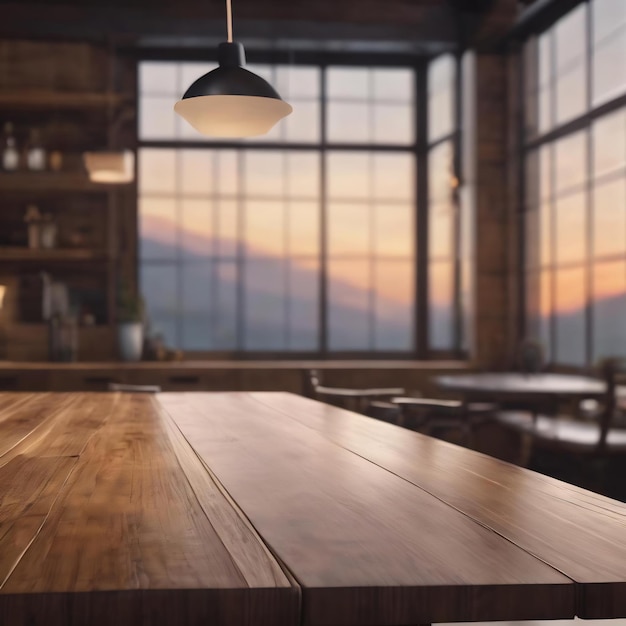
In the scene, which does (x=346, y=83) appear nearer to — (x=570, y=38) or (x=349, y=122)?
(x=349, y=122)

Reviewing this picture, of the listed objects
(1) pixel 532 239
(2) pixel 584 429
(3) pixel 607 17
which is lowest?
(2) pixel 584 429

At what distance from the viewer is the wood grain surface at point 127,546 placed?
2.69 feet

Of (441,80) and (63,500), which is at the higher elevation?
(441,80)

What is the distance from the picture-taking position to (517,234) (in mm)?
6172

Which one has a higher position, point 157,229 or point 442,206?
point 442,206

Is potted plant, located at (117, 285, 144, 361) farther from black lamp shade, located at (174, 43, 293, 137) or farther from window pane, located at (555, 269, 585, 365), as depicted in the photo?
black lamp shade, located at (174, 43, 293, 137)

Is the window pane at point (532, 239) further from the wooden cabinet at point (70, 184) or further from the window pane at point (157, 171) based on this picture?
the wooden cabinet at point (70, 184)

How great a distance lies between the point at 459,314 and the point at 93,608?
586cm

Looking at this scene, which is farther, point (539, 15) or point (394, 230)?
point (394, 230)

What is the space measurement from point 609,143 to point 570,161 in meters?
0.48

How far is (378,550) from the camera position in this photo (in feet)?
3.21

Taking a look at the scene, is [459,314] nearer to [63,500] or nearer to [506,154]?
[506,154]

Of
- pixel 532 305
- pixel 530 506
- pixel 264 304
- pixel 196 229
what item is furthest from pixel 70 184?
pixel 530 506

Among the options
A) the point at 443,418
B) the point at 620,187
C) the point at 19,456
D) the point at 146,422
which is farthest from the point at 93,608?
the point at 620,187
